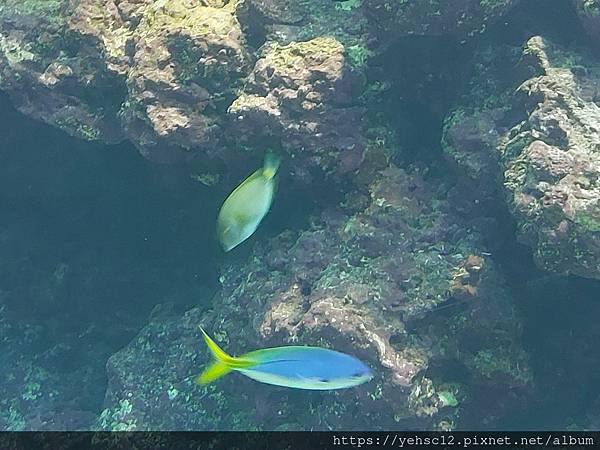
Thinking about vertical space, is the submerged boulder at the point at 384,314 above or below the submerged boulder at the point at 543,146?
below

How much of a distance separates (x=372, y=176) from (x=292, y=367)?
2.05 meters

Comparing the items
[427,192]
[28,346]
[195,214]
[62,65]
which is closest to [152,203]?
[195,214]

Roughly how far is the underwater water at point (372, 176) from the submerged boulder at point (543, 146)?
1 centimetres

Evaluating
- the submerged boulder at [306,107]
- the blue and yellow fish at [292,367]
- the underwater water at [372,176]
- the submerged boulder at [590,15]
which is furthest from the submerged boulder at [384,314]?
the submerged boulder at [590,15]

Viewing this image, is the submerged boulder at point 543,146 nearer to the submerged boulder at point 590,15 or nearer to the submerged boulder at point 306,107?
the submerged boulder at point 590,15

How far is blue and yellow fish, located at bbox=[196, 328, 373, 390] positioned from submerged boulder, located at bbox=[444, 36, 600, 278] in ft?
5.11

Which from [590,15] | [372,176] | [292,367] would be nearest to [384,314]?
[372,176]

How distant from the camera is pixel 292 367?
7.29 feet

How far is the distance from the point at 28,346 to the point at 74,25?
137 inches

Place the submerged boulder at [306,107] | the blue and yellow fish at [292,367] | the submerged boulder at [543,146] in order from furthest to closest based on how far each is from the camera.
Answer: the submerged boulder at [306,107] → the submerged boulder at [543,146] → the blue and yellow fish at [292,367]

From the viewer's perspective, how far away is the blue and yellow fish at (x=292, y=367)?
222 cm

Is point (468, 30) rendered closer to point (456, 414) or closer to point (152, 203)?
point (456, 414)

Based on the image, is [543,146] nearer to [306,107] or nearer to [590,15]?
[590,15]

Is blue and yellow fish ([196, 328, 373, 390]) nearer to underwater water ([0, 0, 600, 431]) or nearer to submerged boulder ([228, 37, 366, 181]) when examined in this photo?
underwater water ([0, 0, 600, 431])
